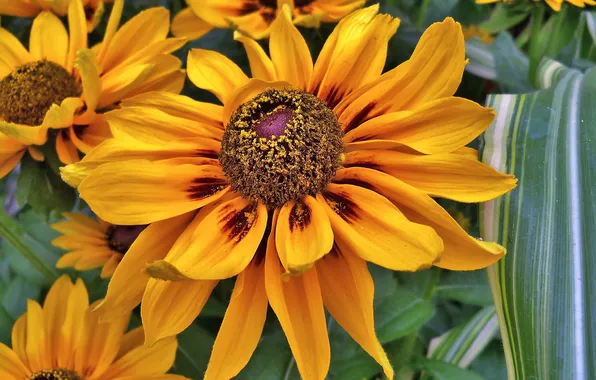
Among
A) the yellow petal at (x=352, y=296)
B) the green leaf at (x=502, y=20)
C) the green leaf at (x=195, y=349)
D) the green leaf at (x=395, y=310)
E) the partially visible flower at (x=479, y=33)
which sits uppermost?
the green leaf at (x=502, y=20)

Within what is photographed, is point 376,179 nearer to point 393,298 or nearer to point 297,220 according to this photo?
point 297,220

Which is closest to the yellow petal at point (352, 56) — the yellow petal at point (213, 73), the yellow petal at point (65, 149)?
the yellow petal at point (213, 73)

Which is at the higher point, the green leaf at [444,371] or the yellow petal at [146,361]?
the green leaf at [444,371]

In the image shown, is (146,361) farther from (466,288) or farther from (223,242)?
(466,288)

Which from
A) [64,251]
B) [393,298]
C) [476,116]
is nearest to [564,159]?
[476,116]

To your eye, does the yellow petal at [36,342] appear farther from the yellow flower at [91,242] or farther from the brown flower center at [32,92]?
the brown flower center at [32,92]

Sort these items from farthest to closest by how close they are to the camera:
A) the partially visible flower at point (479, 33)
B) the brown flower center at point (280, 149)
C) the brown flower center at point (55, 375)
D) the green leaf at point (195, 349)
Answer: the partially visible flower at point (479, 33) → the green leaf at point (195, 349) → the brown flower center at point (55, 375) → the brown flower center at point (280, 149)
